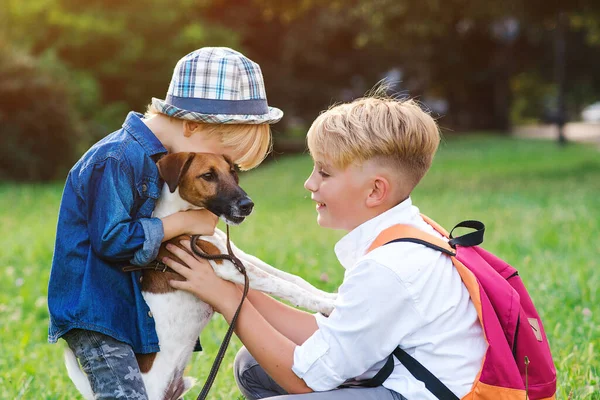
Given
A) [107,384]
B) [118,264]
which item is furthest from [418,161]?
[107,384]

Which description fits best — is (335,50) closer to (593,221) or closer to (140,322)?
(593,221)

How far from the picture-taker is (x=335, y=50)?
3566cm

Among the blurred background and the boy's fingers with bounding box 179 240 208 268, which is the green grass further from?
the blurred background

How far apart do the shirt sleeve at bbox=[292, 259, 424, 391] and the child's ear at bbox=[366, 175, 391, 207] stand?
32cm

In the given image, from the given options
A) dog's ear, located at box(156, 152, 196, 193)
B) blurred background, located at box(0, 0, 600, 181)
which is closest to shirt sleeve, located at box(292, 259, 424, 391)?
dog's ear, located at box(156, 152, 196, 193)

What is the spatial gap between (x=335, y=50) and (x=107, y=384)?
111 ft

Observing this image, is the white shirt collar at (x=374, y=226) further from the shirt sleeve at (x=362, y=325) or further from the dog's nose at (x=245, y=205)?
the dog's nose at (x=245, y=205)

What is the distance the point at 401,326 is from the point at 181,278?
969 mm

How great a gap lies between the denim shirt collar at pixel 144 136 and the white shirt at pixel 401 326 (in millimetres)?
1004

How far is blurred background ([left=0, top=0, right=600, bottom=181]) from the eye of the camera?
16625 millimetres

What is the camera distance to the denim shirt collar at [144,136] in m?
3.03

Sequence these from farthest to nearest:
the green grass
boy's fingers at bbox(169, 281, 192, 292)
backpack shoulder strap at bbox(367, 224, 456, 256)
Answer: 1. the green grass
2. boy's fingers at bbox(169, 281, 192, 292)
3. backpack shoulder strap at bbox(367, 224, 456, 256)

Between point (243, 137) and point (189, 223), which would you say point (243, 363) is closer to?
point (189, 223)

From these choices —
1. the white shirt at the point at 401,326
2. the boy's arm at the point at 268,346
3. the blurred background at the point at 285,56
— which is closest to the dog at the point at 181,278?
the boy's arm at the point at 268,346
